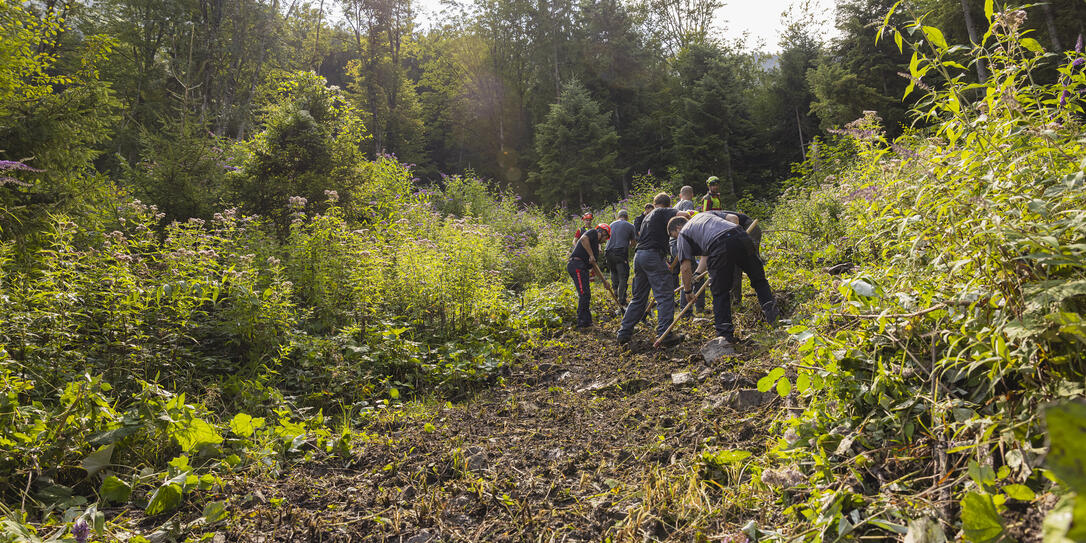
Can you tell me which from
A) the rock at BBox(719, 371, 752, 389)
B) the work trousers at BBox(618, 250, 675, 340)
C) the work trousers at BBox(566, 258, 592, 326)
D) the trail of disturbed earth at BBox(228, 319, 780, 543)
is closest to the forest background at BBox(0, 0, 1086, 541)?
the trail of disturbed earth at BBox(228, 319, 780, 543)

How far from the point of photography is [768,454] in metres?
2.39

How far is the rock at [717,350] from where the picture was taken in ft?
15.2

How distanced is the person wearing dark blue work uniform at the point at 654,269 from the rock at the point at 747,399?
2.70 m

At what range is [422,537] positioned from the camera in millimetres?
2395

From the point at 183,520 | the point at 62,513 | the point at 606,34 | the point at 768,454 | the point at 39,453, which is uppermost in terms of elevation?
the point at 606,34

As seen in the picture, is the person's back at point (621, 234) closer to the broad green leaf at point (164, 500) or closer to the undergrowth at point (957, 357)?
the undergrowth at point (957, 357)

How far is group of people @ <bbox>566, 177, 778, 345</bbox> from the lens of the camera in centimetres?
515

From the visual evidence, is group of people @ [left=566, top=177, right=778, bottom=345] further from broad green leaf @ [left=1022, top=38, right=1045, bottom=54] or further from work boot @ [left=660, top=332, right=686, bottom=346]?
broad green leaf @ [left=1022, top=38, right=1045, bottom=54]

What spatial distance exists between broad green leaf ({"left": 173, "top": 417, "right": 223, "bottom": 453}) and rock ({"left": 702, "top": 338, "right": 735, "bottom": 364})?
4.08 m

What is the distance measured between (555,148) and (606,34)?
10.0 meters

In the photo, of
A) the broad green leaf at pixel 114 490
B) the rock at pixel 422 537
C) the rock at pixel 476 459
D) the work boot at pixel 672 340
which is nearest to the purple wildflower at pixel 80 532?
the broad green leaf at pixel 114 490

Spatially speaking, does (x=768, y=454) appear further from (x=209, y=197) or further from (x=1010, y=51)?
(x=209, y=197)

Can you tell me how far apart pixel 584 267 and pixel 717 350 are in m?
3.35

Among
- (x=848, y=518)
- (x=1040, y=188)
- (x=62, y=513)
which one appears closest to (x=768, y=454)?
(x=848, y=518)
